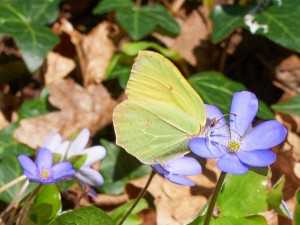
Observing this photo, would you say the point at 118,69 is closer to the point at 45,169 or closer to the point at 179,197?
the point at 179,197

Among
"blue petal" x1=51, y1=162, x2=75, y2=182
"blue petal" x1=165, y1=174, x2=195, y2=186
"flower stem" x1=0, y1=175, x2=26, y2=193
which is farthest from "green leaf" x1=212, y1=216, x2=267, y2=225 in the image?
"flower stem" x1=0, y1=175, x2=26, y2=193

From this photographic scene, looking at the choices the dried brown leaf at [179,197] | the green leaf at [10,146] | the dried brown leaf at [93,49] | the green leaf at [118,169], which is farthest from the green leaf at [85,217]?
the dried brown leaf at [93,49]

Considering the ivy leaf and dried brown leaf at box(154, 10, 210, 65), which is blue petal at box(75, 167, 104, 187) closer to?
the ivy leaf

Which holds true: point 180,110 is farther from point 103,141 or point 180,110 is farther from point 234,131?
point 103,141

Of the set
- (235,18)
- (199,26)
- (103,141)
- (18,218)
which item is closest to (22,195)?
(18,218)

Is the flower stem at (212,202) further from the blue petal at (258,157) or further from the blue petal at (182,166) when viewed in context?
the blue petal at (182,166)

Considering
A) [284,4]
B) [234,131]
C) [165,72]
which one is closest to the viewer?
[234,131]
